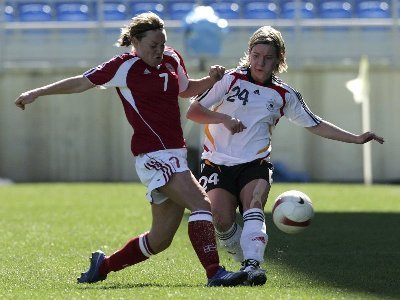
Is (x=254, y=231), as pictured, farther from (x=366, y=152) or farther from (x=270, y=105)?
(x=366, y=152)

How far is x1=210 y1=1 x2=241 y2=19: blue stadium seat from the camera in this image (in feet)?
82.3

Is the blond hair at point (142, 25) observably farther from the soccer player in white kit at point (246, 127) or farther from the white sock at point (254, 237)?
the white sock at point (254, 237)

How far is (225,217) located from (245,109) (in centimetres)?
75

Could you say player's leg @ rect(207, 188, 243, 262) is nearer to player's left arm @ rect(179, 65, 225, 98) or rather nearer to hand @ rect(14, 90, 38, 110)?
player's left arm @ rect(179, 65, 225, 98)

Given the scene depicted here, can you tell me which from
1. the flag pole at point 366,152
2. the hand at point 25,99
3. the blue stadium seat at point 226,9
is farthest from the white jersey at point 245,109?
the blue stadium seat at point 226,9

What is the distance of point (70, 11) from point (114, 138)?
3.96 metres

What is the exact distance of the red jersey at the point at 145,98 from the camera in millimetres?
Answer: 7332

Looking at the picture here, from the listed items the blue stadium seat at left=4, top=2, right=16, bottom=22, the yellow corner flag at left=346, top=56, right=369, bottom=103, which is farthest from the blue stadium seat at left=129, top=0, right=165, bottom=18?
the yellow corner flag at left=346, top=56, right=369, bottom=103

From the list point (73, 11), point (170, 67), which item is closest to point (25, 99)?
point (170, 67)

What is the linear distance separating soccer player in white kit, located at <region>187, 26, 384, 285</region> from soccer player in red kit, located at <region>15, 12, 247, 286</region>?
1.43 ft

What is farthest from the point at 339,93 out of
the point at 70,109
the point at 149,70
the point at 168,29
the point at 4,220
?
the point at 149,70

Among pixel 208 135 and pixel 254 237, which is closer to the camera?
pixel 254 237

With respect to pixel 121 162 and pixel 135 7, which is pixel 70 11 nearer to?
pixel 135 7

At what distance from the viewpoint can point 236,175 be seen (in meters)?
7.95
